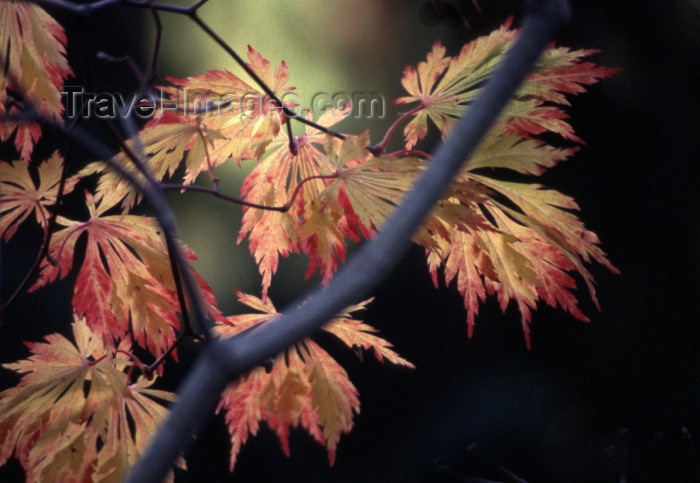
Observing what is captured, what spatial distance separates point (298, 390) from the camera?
77cm

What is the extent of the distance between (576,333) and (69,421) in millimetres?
1369

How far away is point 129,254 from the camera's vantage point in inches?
32.0

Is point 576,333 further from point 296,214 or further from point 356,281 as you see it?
point 356,281

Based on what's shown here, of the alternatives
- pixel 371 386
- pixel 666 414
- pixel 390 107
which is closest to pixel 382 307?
pixel 371 386

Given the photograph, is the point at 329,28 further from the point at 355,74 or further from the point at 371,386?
the point at 371,386

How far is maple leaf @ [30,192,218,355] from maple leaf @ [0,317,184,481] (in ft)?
0.15

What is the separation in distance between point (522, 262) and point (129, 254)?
0.50 meters

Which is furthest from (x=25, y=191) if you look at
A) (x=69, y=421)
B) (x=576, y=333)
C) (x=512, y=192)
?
(x=576, y=333)

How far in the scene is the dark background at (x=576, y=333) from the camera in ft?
5.42

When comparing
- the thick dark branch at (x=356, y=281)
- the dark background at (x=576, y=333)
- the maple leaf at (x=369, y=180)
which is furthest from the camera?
the dark background at (x=576, y=333)

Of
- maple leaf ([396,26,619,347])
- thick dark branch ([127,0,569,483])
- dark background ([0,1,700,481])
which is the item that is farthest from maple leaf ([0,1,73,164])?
dark background ([0,1,700,481])

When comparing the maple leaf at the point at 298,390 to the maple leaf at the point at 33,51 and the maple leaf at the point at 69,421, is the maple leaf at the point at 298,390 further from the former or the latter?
the maple leaf at the point at 33,51

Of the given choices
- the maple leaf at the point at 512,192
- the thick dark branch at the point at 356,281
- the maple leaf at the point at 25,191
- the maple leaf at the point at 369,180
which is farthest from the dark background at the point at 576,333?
the thick dark branch at the point at 356,281

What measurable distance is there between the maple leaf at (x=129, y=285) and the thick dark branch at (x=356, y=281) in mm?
523
